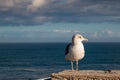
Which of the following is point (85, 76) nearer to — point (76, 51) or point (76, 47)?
point (76, 51)

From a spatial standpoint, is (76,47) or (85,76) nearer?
(76,47)

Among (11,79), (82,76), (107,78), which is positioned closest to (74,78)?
(82,76)

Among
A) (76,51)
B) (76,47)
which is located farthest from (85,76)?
(76,47)

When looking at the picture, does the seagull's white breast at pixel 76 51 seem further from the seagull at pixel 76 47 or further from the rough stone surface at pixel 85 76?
the rough stone surface at pixel 85 76

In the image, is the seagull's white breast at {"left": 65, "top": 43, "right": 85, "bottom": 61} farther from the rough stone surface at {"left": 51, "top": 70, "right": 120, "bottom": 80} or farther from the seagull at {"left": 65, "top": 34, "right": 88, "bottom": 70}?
the rough stone surface at {"left": 51, "top": 70, "right": 120, "bottom": 80}

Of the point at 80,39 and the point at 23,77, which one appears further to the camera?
the point at 23,77

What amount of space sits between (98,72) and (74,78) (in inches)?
66.1

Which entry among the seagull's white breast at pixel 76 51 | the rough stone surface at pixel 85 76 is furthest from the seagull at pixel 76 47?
the rough stone surface at pixel 85 76

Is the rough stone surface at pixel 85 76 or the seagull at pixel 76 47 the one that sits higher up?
the seagull at pixel 76 47

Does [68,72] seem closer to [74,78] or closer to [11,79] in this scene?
[74,78]

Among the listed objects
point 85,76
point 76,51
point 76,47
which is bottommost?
point 85,76

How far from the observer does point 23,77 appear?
67875 mm

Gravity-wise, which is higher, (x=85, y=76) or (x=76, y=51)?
(x=76, y=51)

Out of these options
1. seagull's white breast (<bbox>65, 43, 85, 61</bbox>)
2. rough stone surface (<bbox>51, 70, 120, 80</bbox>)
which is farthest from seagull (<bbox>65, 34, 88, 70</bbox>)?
rough stone surface (<bbox>51, 70, 120, 80</bbox>)
